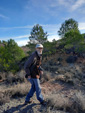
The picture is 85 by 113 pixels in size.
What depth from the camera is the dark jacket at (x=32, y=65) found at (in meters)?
2.48

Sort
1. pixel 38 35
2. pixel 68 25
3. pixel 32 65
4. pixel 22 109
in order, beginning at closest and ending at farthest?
pixel 32 65
pixel 22 109
pixel 38 35
pixel 68 25

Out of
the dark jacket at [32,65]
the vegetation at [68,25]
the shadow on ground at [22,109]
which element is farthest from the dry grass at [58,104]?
the vegetation at [68,25]

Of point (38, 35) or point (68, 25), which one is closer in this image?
point (38, 35)

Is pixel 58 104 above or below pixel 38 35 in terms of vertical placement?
below

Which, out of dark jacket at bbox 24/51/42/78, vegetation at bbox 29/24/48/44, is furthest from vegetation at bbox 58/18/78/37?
dark jacket at bbox 24/51/42/78

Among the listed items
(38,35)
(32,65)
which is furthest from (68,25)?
(32,65)

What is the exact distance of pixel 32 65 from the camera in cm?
255

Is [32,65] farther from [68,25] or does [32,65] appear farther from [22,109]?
[68,25]

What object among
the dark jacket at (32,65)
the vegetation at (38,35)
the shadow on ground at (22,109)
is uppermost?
the vegetation at (38,35)

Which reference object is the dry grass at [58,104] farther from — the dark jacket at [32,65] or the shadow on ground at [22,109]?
the dark jacket at [32,65]

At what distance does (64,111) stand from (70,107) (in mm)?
270

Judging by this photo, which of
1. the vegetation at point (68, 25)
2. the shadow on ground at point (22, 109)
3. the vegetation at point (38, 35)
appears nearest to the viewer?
the shadow on ground at point (22, 109)

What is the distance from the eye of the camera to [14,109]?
9.02ft

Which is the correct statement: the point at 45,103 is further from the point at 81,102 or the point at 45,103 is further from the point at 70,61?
the point at 70,61
